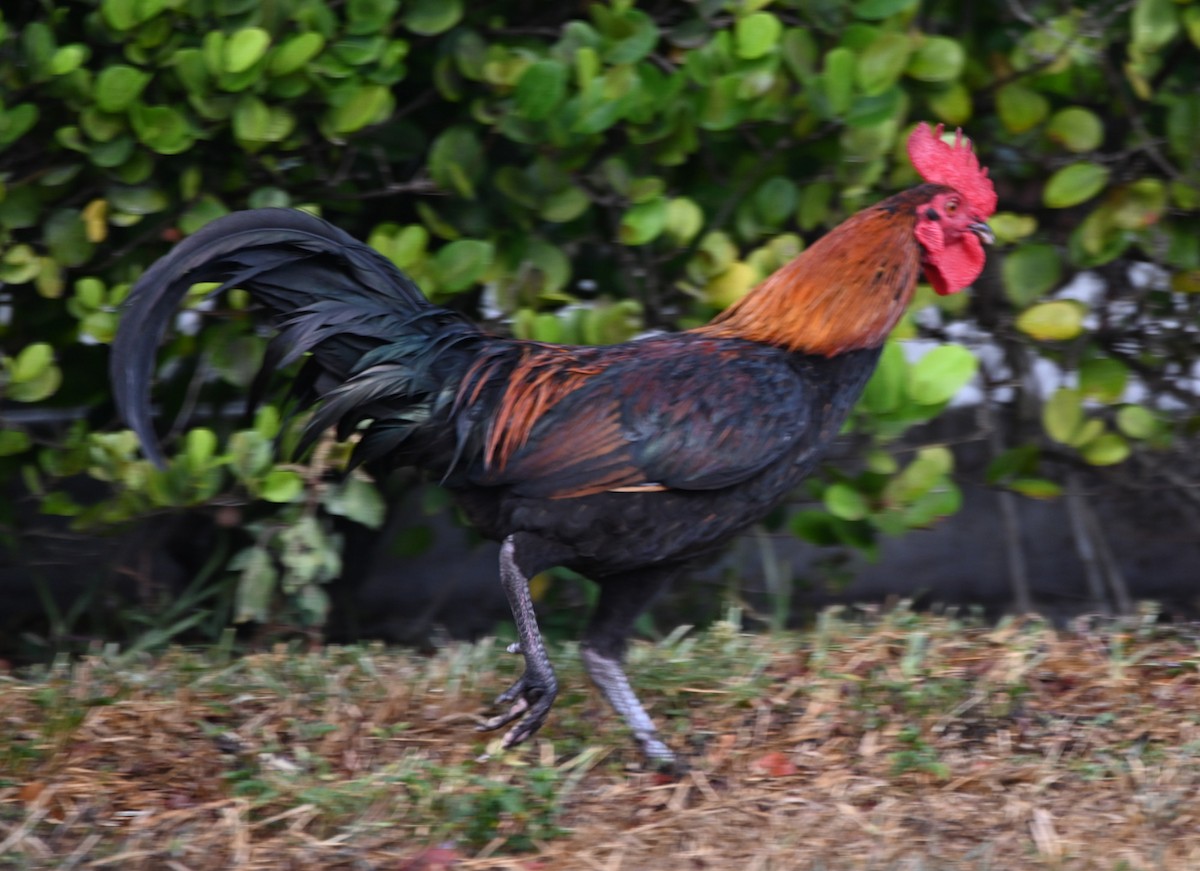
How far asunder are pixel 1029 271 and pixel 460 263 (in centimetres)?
194

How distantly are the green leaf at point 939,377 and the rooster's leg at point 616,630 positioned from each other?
3.56ft

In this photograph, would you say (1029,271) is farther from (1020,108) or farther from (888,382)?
(888,382)

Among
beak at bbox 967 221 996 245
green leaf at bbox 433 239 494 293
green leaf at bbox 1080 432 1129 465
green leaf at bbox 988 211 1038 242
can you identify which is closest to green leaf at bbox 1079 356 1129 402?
green leaf at bbox 1080 432 1129 465

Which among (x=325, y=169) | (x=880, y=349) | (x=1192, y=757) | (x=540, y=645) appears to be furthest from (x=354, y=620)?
(x=1192, y=757)

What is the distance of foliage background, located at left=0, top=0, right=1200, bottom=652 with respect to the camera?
4.46m

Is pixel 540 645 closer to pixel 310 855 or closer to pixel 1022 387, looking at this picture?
pixel 310 855

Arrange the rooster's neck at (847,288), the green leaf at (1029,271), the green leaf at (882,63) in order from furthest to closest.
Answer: the green leaf at (1029,271) → the green leaf at (882,63) → the rooster's neck at (847,288)

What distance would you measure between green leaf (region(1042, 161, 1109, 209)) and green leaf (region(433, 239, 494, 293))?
1.90 metres

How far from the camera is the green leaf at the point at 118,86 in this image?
4.27 metres

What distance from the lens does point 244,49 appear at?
4199mm

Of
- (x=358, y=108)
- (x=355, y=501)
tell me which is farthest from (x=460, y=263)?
(x=355, y=501)

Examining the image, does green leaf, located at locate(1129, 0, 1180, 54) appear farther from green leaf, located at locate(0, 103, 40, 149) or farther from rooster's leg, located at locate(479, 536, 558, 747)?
green leaf, located at locate(0, 103, 40, 149)

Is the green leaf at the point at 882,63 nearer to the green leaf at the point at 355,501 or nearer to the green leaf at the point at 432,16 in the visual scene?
the green leaf at the point at 432,16

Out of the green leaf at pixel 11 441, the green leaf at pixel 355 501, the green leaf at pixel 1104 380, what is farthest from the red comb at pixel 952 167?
the green leaf at pixel 11 441
